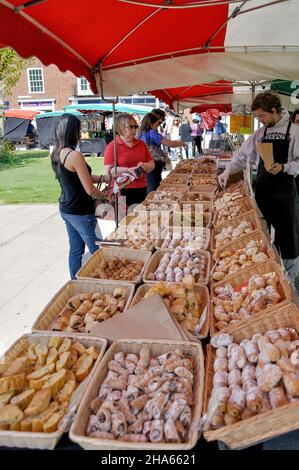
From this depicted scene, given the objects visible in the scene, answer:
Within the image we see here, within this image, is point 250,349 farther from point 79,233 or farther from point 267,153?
point 79,233

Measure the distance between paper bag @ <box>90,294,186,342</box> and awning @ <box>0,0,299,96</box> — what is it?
1542mm

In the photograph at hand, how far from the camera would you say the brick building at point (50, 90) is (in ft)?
112

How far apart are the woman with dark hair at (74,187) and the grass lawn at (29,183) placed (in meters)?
6.50

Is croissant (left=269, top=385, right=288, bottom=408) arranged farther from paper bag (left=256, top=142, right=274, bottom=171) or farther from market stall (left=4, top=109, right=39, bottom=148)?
market stall (left=4, top=109, right=39, bottom=148)

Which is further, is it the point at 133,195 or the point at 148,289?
the point at 133,195

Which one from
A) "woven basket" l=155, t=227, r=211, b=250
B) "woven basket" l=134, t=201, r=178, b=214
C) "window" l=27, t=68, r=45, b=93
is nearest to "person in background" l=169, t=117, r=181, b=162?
"woven basket" l=134, t=201, r=178, b=214

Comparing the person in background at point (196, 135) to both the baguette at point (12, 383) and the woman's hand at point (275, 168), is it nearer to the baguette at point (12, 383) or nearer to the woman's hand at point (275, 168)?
the woman's hand at point (275, 168)

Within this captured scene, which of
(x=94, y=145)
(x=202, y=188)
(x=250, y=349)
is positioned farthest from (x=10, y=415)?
(x=94, y=145)

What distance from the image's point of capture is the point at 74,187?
3.59m

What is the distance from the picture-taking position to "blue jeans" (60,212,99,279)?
12.4 feet

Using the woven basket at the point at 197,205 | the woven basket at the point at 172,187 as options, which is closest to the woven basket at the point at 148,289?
the woven basket at the point at 197,205

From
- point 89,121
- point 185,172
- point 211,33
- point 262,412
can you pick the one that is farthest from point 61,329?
point 89,121

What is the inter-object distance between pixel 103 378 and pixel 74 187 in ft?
7.18
